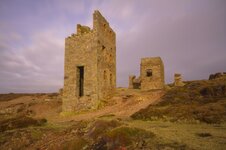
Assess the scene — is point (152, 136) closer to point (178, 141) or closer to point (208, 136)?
point (178, 141)

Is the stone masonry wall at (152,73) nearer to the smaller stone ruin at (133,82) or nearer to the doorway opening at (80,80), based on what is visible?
the smaller stone ruin at (133,82)

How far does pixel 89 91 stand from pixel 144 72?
44.5 ft

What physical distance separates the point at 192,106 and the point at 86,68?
1132 cm

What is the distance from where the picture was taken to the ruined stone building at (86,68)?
69.4ft

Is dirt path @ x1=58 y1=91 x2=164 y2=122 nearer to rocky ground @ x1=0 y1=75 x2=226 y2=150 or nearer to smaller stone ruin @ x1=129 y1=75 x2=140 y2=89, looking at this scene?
rocky ground @ x1=0 y1=75 x2=226 y2=150

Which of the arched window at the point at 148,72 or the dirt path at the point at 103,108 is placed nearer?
the dirt path at the point at 103,108

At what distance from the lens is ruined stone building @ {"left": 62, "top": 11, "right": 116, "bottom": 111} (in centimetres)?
2114

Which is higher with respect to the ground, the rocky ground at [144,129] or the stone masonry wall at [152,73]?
the stone masonry wall at [152,73]

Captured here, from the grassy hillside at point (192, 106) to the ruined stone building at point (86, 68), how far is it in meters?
6.93

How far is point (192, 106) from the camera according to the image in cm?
1490

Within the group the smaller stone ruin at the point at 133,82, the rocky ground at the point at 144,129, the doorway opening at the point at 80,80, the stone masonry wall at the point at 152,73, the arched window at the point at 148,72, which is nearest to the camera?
the rocky ground at the point at 144,129

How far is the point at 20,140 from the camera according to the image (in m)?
10.5

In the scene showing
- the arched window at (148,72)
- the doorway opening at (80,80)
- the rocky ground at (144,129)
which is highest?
the arched window at (148,72)

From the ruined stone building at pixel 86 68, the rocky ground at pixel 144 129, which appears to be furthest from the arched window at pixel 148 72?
the rocky ground at pixel 144 129
